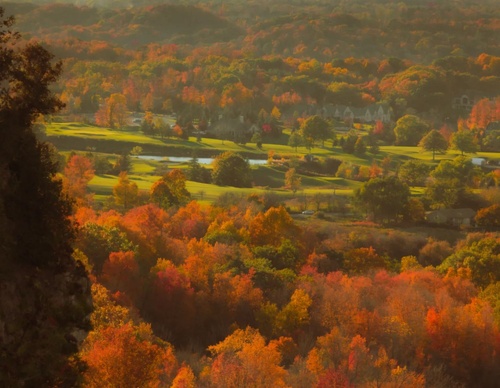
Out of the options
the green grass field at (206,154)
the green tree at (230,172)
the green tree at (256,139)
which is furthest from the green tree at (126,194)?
the green tree at (256,139)

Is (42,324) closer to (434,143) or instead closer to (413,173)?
(413,173)

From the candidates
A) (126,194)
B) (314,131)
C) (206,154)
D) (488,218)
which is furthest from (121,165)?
(488,218)

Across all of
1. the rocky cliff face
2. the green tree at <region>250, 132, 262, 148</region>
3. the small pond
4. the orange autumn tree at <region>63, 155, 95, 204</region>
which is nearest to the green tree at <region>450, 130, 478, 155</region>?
the green tree at <region>250, 132, 262, 148</region>

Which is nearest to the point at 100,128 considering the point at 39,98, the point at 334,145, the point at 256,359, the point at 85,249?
the point at 334,145

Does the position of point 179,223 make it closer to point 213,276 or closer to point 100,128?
point 213,276

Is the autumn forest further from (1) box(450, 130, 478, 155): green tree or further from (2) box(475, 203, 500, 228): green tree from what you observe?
(1) box(450, 130, 478, 155): green tree

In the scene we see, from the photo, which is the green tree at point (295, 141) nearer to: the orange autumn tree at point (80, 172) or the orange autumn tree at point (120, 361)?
the orange autumn tree at point (80, 172)

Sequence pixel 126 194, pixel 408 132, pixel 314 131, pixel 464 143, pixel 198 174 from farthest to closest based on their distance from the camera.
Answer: pixel 408 132, pixel 464 143, pixel 314 131, pixel 198 174, pixel 126 194
